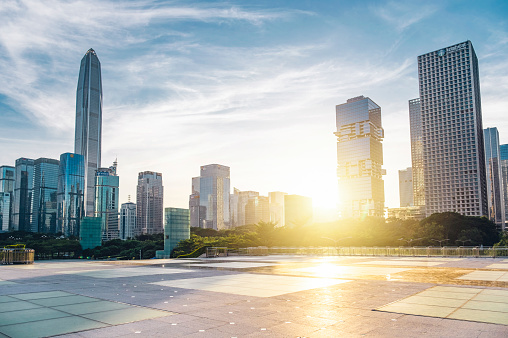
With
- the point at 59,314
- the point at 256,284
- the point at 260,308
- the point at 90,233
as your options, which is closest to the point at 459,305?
the point at 260,308

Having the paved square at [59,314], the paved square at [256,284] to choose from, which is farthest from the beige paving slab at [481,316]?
the paved square at [59,314]

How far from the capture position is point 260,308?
1397 centimetres

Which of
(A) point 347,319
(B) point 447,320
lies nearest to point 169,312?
(A) point 347,319

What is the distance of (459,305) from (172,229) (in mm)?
101424

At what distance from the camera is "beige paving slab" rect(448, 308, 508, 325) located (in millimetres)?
11555

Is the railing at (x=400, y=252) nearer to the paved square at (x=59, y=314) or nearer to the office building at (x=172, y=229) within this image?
the paved square at (x=59, y=314)

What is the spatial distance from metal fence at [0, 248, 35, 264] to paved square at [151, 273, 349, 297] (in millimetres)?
21794

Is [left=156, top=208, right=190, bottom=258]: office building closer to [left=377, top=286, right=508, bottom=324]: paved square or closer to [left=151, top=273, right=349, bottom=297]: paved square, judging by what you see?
[left=151, top=273, right=349, bottom=297]: paved square

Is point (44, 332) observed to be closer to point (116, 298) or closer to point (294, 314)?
point (116, 298)

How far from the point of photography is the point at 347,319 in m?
12.1

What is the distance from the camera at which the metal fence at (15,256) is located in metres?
36.1

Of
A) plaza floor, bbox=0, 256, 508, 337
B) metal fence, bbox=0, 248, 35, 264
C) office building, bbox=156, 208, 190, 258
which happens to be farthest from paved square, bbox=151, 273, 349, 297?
office building, bbox=156, 208, 190, 258

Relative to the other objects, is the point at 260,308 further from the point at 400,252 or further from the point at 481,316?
the point at 400,252

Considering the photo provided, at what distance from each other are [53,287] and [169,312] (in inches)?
390
